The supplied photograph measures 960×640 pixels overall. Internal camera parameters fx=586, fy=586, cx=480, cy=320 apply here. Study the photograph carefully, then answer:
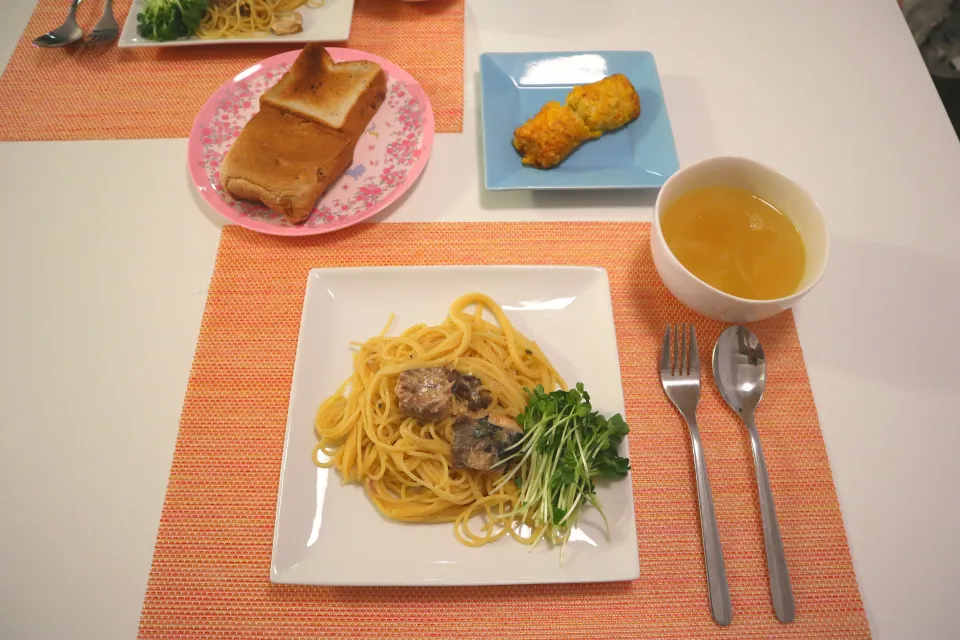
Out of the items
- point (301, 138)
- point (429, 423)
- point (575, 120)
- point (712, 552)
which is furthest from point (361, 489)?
point (575, 120)

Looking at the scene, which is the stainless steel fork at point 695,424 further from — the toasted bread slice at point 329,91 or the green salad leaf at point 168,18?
the green salad leaf at point 168,18

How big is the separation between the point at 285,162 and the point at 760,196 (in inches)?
52.2

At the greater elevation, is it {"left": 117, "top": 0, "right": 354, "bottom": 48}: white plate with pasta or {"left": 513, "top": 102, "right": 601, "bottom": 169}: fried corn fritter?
{"left": 117, "top": 0, "right": 354, "bottom": 48}: white plate with pasta

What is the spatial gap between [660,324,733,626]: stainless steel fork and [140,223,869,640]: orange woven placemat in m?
0.03

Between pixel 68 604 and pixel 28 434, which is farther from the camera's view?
pixel 28 434

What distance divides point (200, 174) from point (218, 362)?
62 cm

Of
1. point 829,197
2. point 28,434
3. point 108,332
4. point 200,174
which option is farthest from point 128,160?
point 829,197

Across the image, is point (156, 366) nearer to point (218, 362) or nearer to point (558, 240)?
point (218, 362)

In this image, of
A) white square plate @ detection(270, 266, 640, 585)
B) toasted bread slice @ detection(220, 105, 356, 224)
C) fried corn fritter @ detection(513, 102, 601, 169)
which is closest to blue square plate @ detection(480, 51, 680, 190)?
fried corn fritter @ detection(513, 102, 601, 169)

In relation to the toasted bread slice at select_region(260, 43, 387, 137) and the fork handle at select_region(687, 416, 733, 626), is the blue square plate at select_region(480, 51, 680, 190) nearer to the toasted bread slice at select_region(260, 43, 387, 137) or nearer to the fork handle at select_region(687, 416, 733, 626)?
the toasted bread slice at select_region(260, 43, 387, 137)

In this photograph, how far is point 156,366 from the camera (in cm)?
158

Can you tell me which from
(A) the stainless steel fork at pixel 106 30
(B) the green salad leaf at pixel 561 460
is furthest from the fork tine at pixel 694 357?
(A) the stainless steel fork at pixel 106 30

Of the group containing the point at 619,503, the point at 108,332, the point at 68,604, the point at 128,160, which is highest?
the point at 128,160

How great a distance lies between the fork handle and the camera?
1263mm
